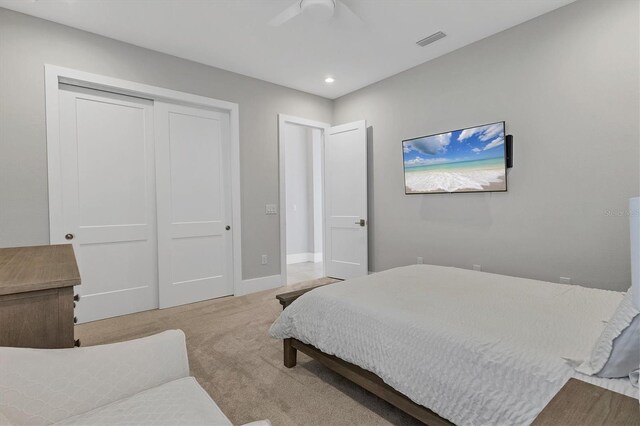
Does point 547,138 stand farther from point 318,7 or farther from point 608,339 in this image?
point 608,339

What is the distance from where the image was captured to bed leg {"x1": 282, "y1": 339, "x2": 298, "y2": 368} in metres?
2.20

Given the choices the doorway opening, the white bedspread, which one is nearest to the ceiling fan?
the white bedspread

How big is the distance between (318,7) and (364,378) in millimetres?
2460

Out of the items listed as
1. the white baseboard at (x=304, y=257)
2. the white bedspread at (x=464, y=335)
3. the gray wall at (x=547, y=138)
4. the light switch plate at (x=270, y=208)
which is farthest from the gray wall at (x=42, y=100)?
the white bedspread at (x=464, y=335)

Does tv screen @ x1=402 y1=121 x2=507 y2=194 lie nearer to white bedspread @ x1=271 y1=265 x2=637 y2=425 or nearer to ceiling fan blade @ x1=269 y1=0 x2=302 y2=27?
white bedspread @ x1=271 y1=265 x2=637 y2=425

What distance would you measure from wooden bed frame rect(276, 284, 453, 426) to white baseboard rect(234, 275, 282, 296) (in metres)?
1.82

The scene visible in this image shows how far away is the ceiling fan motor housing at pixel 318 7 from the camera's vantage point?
235 centimetres

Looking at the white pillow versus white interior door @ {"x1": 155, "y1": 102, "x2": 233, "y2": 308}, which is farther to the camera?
white interior door @ {"x1": 155, "y1": 102, "x2": 233, "y2": 308}

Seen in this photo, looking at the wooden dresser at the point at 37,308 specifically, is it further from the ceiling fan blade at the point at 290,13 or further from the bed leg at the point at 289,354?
the ceiling fan blade at the point at 290,13

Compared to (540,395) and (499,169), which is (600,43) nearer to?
(499,169)

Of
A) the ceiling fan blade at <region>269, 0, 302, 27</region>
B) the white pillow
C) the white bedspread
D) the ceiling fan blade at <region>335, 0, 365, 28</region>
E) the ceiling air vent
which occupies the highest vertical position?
the ceiling air vent

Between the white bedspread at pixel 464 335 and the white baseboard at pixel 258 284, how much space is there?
1892 millimetres

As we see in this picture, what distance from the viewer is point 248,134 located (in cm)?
407

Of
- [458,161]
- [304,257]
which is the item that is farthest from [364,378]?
[304,257]
